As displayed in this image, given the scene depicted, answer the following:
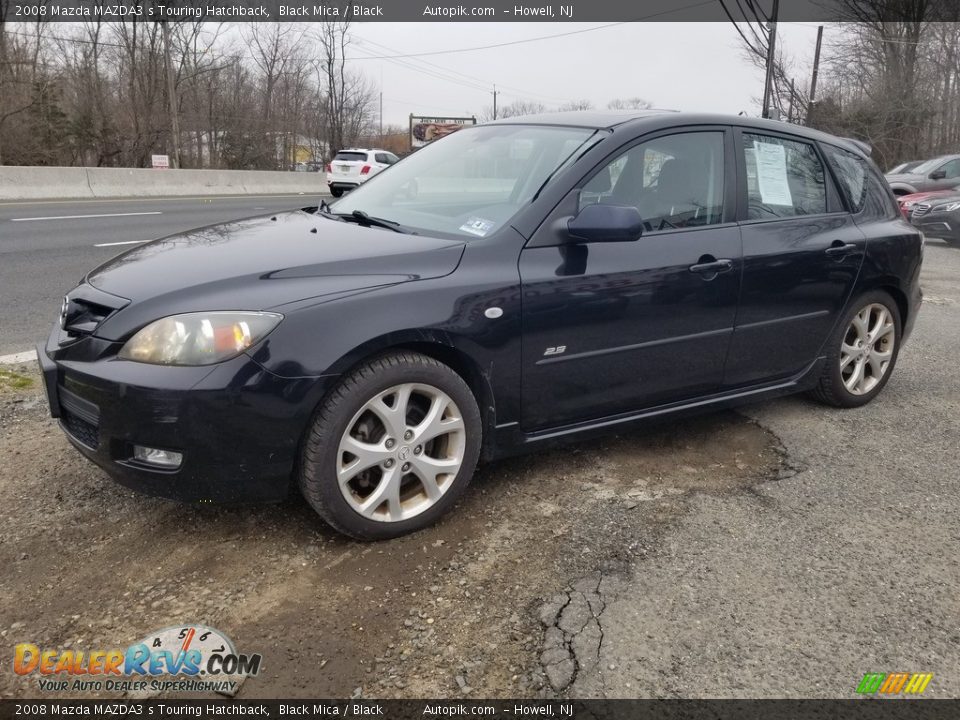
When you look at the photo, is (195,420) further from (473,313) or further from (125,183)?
(125,183)

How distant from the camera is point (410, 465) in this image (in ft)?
9.09

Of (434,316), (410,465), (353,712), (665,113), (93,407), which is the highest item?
(665,113)

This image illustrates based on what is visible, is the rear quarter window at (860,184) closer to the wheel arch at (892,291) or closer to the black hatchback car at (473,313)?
the black hatchback car at (473,313)

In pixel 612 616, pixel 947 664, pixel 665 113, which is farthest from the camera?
pixel 665 113

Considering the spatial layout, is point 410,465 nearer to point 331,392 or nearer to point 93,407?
point 331,392

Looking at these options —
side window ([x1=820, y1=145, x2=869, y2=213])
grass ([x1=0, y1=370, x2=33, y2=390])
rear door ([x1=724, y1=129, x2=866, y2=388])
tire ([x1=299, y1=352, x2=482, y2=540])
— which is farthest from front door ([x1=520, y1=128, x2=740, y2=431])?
grass ([x1=0, y1=370, x2=33, y2=390])

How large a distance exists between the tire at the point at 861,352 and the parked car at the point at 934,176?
11733 mm

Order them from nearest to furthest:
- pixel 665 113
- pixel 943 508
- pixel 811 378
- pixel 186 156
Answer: pixel 943 508
pixel 665 113
pixel 811 378
pixel 186 156

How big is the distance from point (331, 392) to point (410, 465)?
0.41 meters

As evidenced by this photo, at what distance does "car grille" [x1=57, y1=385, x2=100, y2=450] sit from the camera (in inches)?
101

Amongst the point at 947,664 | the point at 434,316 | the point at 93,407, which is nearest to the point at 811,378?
the point at 947,664

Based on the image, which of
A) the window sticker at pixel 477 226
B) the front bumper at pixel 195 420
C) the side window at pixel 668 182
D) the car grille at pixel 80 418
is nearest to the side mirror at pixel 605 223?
the side window at pixel 668 182

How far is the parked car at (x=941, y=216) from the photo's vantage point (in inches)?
504

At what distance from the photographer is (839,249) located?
397 cm
